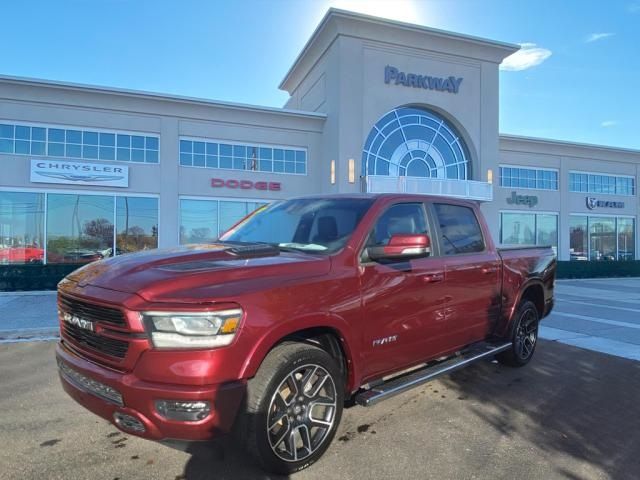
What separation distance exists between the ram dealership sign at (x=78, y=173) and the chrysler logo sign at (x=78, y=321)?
711 inches

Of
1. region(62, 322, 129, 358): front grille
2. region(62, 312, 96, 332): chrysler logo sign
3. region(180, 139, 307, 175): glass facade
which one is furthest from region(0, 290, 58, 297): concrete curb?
region(62, 322, 129, 358): front grille

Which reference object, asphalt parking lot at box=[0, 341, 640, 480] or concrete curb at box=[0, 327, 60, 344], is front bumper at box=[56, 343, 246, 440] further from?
concrete curb at box=[0, 327, 60, 344]

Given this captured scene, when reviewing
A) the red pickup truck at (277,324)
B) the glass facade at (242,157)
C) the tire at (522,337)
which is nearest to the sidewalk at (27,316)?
the red pickup truck at (277,324)

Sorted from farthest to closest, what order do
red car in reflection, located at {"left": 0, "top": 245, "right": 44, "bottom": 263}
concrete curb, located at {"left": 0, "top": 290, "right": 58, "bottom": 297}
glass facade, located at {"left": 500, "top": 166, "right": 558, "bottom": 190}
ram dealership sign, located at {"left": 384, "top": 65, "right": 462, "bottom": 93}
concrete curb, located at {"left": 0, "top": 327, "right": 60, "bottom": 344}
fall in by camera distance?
glass facade, located at {"left": 500, "top": 166, "right": 558, "bottom": 190}
ram dealership sign, located at {"left": 384, "top": 65, "right": 462, "bottom": 93}
red car in reflection, located at {"left": 0, "top": 245, "right": 44, "bottom": 263}
concrete curb, located at {"left": 0, "top": 290, "right": 58, "bottom": 297}
concrete curb, located at {"left": 0, "top": 327, "right": 60, "bottom": 344}

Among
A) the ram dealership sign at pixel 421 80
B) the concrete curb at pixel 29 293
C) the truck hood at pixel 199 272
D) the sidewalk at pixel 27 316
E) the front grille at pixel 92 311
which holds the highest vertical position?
the ram dealership sign at pixel 421 80

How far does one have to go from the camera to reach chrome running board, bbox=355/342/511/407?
335cm

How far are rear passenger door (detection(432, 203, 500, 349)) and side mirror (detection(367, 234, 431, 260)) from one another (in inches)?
35.3

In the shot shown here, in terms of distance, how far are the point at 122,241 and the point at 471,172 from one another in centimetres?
1903

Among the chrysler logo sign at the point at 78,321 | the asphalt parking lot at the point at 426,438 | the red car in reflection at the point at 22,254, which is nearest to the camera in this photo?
the chrysler logo sign at the point at 78,321

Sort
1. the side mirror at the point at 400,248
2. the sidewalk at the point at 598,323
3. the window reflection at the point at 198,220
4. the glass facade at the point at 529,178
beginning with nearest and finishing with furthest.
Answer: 1. the side mirror at the point at 400,248
2. the sidewalk at the point at 598,323
3. the window reflection at the point at 198,220
4. the glass facade at the point at 529,178

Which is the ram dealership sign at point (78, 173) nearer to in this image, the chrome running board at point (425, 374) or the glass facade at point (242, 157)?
the glass facade at point (242, 157)

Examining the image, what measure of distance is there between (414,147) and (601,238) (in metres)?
16.4

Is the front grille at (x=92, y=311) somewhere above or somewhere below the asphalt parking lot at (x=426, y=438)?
above

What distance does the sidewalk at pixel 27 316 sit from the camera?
771 cm
